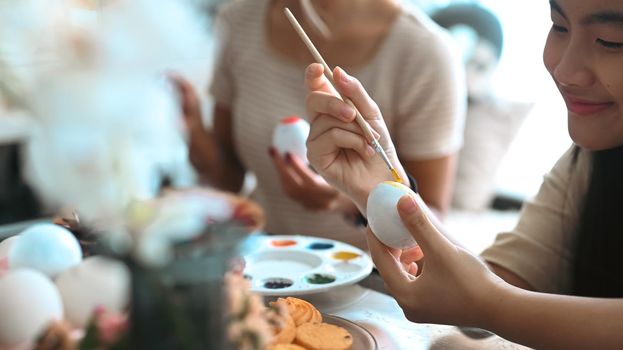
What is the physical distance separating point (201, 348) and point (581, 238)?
0.77m

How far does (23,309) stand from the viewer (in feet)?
1.83

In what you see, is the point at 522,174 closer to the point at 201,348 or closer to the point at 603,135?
the point at 603,135

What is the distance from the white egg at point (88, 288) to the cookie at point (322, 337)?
20 cm

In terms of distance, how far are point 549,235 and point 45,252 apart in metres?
0.77

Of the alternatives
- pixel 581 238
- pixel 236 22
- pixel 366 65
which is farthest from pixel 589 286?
pixel 236 22

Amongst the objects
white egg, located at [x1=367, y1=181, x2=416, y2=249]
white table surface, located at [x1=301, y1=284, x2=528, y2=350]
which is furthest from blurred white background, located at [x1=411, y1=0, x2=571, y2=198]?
white egg, located at [x1=367, y1=181, x2=416, y2=249]

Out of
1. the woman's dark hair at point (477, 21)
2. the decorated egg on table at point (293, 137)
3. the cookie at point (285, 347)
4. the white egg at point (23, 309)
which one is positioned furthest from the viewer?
the woman's dark hair at point (477, 21)

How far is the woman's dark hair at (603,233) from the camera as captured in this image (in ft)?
3.40

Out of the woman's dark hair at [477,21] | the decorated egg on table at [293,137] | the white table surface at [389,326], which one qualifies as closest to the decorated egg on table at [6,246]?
the white table surface at [389,326]

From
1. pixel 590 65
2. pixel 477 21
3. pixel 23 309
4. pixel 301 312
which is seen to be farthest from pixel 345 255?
pixel 477 21

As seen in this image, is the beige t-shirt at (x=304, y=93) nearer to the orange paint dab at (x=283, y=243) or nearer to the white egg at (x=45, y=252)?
the orange paint dab at (x=283, y=243)

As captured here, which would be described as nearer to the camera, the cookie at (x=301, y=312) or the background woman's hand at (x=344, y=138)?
the cookie at (x=301, y=312)

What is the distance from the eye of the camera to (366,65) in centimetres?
149

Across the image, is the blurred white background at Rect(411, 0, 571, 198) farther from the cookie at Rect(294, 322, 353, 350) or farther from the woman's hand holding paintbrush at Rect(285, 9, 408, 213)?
the cookie at Rect(294, 322, 353, 350)
